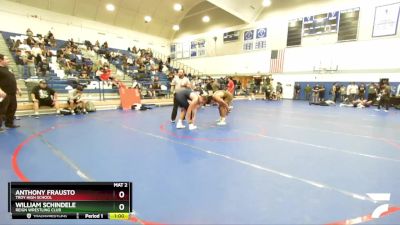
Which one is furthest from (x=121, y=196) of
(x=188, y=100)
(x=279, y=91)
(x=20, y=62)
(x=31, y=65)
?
(x=279, y=91)

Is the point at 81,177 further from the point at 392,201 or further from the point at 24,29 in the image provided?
the point at 24,29

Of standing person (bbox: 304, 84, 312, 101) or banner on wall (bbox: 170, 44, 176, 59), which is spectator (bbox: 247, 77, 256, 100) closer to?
standing person (bbox: 304, 84, 312, 101)

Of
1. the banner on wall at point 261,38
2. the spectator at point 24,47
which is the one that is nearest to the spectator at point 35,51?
the spectator at point 24,47

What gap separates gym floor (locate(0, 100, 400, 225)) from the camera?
85.0 inches

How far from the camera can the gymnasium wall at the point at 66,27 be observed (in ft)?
54.2

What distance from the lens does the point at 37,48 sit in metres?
13.0

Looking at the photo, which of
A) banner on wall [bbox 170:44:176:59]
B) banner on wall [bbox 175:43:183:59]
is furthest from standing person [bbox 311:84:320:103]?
banner on wall [bbox 170:44:176:59]

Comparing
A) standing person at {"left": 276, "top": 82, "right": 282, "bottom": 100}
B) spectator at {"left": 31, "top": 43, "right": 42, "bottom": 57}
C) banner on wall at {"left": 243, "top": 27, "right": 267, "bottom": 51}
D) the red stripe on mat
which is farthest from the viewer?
banner on wall at {"left": 243, "top": 27, "right": 267, "bottom": 51}

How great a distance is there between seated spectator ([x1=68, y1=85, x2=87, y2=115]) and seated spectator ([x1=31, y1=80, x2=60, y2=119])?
1.75 ft

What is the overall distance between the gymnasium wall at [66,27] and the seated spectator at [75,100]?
42.1 feet

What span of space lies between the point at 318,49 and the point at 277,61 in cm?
344

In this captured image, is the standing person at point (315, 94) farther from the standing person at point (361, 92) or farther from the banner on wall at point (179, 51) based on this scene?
the banner on wall at point (179, 51)

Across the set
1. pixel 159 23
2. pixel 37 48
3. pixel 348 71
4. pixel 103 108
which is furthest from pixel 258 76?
pixel 37 48

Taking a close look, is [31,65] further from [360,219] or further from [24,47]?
[360,219]
